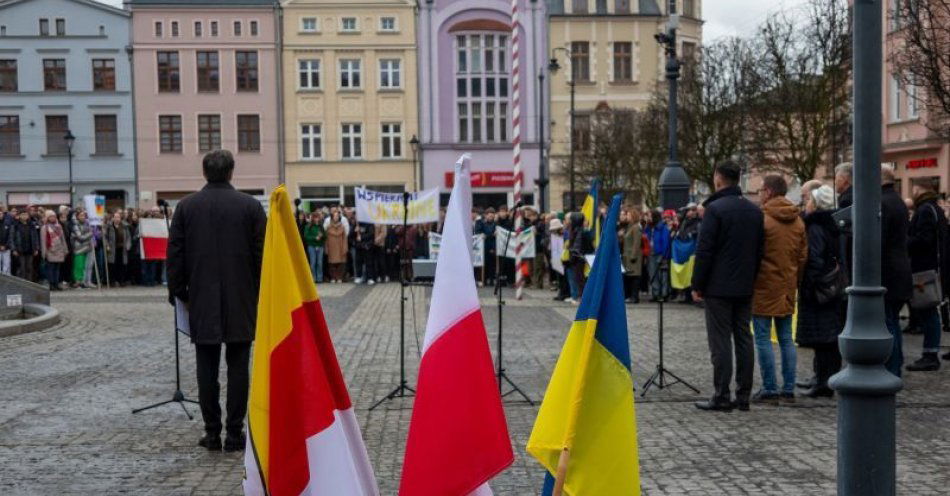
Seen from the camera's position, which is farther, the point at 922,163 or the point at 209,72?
the point at 209,72

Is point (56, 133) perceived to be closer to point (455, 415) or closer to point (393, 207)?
point (393, 207)

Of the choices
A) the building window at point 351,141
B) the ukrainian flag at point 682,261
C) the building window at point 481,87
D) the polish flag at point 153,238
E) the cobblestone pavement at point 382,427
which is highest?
the building window at point 481,87

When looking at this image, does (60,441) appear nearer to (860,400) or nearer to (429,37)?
(860,400)

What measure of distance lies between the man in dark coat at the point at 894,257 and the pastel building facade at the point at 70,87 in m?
47.4

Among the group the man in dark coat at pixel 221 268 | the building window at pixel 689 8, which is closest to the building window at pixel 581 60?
the building window at pixel 689 8

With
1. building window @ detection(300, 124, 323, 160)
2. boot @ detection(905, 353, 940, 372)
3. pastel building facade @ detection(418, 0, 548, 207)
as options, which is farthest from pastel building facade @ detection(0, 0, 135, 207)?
boot @ detection(905, 353, 940, 372)

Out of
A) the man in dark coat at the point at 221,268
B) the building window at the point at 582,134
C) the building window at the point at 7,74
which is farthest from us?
the building window at the point at 7,74

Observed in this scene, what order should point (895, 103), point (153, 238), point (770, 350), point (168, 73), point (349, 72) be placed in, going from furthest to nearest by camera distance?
1. point (349, 72)
2. point (168, 73)
3. point (895, 103)
4. point (153, 238)
5. point (770, 350)

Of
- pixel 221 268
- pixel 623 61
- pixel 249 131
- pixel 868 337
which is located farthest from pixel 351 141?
pixel 868 337

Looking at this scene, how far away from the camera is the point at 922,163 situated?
38.0 meters

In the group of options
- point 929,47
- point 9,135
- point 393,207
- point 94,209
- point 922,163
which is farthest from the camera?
point 9,135

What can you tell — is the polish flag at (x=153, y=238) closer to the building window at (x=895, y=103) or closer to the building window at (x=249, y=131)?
the building window at (x=895, y=103)

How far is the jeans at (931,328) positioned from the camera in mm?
10914

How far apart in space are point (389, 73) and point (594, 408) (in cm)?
5077
